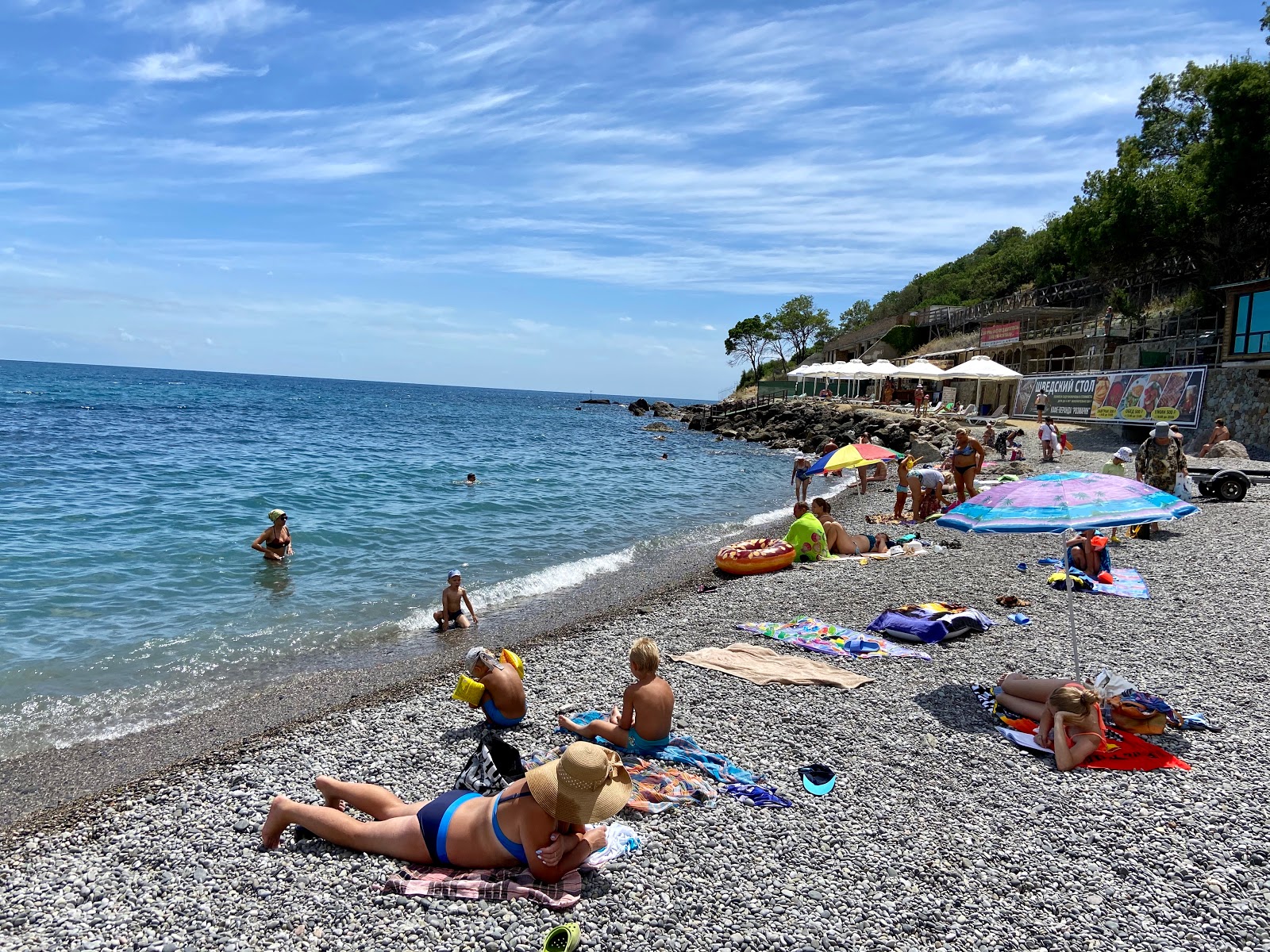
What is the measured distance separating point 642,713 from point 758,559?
7020 millimetres

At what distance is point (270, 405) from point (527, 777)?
7571cm

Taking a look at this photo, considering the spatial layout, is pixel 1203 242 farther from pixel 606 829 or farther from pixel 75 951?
pixel 75 951

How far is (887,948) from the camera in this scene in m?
3.62

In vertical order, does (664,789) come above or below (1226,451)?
below

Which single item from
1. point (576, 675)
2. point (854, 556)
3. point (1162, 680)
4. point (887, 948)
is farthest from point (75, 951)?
point (854, 556)

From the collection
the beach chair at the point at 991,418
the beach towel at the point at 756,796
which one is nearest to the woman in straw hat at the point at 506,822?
the beach towel at the point at 756,796

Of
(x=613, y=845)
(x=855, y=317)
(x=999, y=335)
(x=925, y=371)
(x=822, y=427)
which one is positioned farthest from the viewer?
(x=855, y=317)

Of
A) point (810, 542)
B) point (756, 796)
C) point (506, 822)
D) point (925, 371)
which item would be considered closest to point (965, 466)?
point (810, 542)

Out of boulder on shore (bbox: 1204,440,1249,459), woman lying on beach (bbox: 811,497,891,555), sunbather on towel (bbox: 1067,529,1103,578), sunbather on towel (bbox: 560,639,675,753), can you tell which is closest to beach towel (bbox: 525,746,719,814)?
sunbather on towel (bbox: 560,639,675,753)

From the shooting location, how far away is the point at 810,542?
1238 centimetres

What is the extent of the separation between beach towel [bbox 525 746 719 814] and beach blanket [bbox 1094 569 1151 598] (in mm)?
6702

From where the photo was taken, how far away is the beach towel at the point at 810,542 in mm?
12352

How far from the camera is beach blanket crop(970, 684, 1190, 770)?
526 cm

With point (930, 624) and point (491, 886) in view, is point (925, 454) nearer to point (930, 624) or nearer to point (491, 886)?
point (930, 624)
